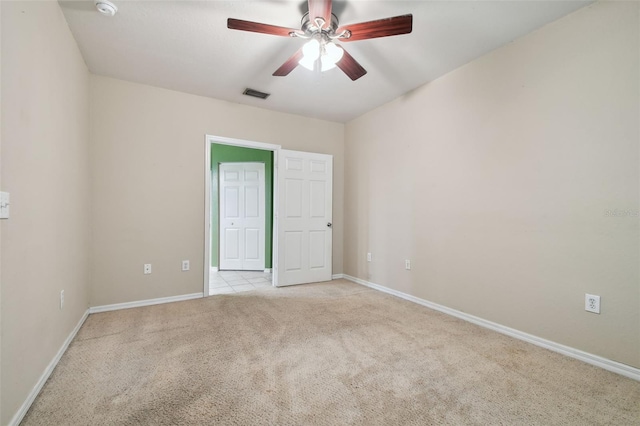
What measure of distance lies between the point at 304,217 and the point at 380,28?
2805mm

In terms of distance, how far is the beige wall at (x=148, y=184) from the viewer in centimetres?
304

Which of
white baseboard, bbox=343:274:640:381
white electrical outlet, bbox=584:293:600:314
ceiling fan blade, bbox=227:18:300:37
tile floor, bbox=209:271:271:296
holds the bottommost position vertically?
tile floor, bbox=209:271:271:296

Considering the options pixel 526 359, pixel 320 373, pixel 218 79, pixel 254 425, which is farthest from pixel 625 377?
pixel 218 79

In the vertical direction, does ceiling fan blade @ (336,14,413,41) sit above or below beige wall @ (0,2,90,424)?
above

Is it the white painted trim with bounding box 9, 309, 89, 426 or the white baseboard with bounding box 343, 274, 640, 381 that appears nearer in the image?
the white painted trim with bounding box 9, 309, 89, 426

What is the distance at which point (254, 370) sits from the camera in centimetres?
187

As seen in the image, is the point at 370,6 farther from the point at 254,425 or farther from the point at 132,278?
the point at 132,278

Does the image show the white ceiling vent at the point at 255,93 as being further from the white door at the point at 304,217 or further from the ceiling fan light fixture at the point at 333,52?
the ceiling fan light fixture at the point at 333,52

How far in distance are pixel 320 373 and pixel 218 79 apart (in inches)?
121

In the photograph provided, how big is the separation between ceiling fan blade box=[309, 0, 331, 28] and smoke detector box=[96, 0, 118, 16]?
1458 millimetres

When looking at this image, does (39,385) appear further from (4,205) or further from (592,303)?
(592,303)

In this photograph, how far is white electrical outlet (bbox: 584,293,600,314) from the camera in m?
1.96

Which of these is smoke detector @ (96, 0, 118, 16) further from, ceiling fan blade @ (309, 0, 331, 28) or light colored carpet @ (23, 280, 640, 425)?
light colored carpet @ (23, 280, 640, 425)

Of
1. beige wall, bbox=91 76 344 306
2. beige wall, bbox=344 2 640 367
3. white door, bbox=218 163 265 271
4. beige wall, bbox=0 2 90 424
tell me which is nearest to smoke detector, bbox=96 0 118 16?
beige wall, bbox=0 2 90 424
